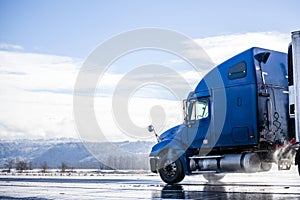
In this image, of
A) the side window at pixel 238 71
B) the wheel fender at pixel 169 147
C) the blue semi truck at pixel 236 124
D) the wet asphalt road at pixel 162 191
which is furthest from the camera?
the wheel fender at pixel 169 147

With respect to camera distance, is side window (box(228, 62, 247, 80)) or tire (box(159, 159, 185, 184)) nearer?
side window (box(228, 62, 247, 80))

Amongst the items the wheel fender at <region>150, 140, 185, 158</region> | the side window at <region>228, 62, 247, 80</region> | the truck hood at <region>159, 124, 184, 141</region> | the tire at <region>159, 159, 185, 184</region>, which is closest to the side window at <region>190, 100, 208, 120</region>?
the truck hood at <region>159, 124, 184, 141</region>

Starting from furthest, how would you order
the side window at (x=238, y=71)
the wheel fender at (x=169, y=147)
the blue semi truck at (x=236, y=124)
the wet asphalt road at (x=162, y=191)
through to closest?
the wheel fender at (x=169, y=147)
the side window at (x=238, y=71)
the blue semi truck at (x=236, y=124)
the wet asphalt road at (x=162, y=191)

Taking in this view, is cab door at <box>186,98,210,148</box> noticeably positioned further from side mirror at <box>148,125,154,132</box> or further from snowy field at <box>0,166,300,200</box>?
snowy field at <box>0,166,300,200</box>

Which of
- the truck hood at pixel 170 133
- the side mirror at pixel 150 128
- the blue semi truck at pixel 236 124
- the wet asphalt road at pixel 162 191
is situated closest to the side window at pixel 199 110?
the blue semi truck at pixel 236 124

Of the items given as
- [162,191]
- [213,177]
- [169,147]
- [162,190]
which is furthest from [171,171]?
[162,191]

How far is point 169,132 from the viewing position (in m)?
17.1

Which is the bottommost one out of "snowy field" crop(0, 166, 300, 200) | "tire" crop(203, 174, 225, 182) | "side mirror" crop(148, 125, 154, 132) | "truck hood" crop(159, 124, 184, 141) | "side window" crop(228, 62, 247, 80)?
"tire" crop(203, 174, 225, 182)

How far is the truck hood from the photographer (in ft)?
54.9

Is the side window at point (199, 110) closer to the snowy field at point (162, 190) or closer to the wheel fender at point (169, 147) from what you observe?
the wheel fender at point (169, 147)

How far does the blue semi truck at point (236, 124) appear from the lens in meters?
14.9

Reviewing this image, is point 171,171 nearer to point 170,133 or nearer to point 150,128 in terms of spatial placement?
point 170,133

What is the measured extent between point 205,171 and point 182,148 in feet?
3.86

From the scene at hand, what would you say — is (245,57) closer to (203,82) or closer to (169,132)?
(203,82)
